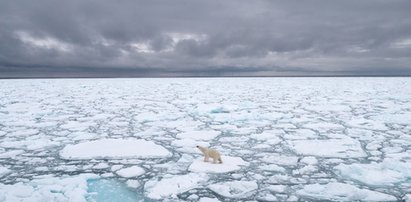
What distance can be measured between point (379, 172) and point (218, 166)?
5.28 ft

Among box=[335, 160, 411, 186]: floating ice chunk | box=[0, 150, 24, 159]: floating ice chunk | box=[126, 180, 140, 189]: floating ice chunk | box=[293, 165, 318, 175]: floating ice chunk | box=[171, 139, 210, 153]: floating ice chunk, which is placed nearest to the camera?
box=[126, 180, 140, 189]: floating ice chunk

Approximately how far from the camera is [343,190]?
258 cm

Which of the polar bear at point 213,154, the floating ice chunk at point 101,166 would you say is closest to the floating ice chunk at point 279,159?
the polar bear at point 213,154

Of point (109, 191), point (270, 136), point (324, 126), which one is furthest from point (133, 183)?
point (324, 126)

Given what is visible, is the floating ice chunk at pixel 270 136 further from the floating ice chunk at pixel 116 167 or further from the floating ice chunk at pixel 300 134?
the floating ice chunk at pixel 116 167

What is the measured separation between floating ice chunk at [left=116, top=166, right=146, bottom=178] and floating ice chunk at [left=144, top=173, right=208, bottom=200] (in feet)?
0.93

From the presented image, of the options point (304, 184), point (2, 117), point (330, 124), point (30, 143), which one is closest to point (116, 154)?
point (30, 143)

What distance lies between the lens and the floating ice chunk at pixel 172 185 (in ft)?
8.27

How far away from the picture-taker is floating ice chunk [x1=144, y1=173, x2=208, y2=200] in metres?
2.52

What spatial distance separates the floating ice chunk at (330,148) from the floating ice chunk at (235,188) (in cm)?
136

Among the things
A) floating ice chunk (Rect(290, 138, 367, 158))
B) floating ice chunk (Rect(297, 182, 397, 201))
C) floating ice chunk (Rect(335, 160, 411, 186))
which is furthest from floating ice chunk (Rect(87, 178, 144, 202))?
floating ice chunk (Rect(290, 138, 367, 158))

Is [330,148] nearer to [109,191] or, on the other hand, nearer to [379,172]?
[379,172]

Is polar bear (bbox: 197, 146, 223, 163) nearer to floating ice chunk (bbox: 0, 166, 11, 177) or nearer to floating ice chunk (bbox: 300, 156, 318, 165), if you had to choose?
floating ice chunk (bbox: 300, 156, 318, 165)

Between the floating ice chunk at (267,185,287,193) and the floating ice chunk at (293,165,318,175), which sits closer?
the floating ice chunk at (267,185,287,193)
